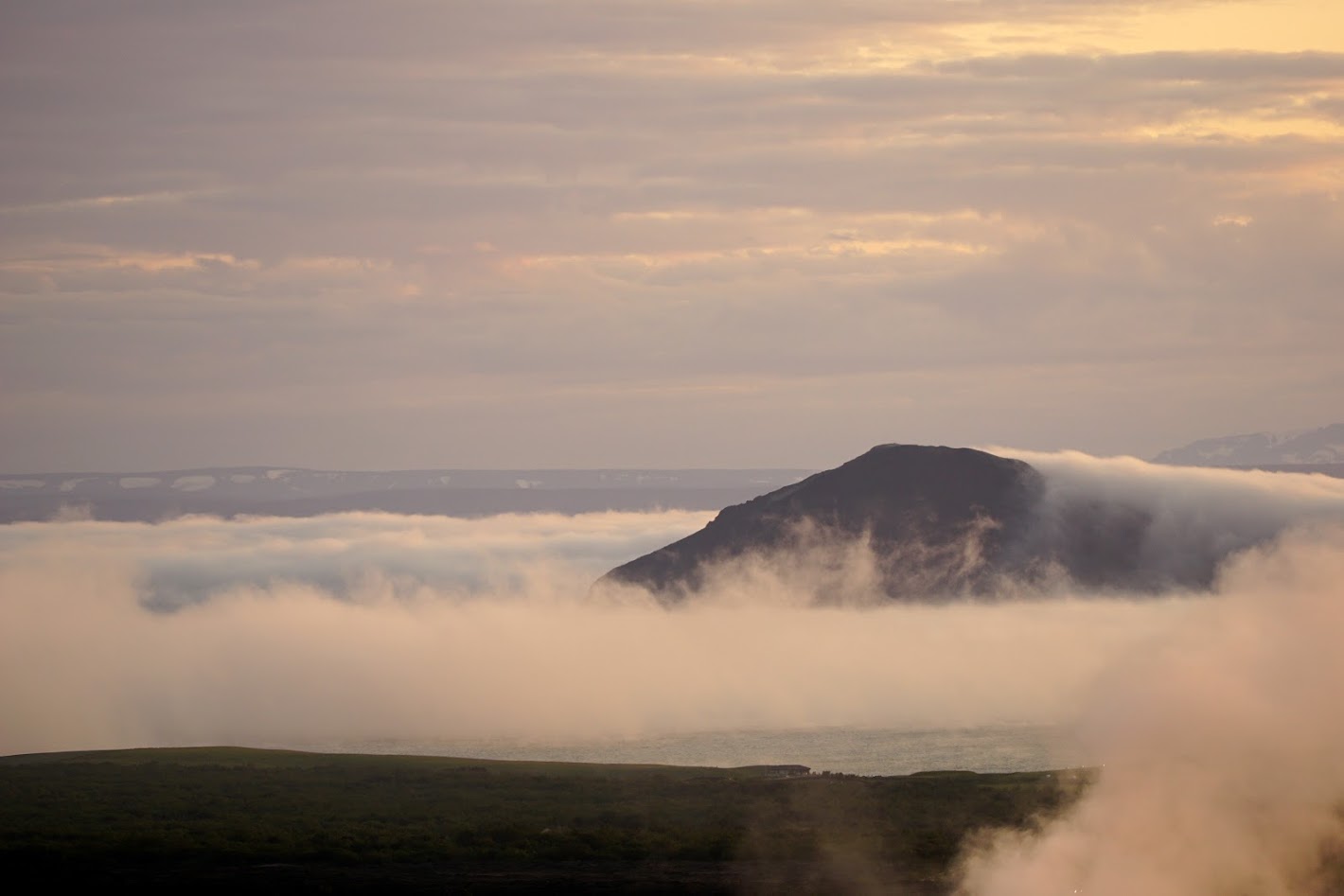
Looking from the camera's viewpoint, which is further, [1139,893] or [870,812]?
[870,812]

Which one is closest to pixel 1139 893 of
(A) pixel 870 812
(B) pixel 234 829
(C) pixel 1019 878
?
(C) pixel 1019 878

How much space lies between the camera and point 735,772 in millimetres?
156500

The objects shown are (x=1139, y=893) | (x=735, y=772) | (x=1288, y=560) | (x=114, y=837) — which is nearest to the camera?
(x=1139, y=893)

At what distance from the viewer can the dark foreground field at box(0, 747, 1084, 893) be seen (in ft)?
305

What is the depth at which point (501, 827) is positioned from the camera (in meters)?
111

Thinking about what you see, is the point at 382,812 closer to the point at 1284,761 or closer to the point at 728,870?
the point at 728,870

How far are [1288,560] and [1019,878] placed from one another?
15.9 metres

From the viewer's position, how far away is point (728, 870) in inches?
3654

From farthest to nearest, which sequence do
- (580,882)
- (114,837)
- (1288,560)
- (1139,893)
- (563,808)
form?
(563,808), (114,837), (580,882), (1288,560), (1139,893)

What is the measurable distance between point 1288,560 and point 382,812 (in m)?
69.2

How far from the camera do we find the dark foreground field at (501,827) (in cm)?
9306

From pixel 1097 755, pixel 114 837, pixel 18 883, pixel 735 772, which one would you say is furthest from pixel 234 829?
pixel 1097 755

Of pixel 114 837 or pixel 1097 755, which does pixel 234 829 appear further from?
pixel 1097 755

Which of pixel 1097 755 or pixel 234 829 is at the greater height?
pixel 1097 755
